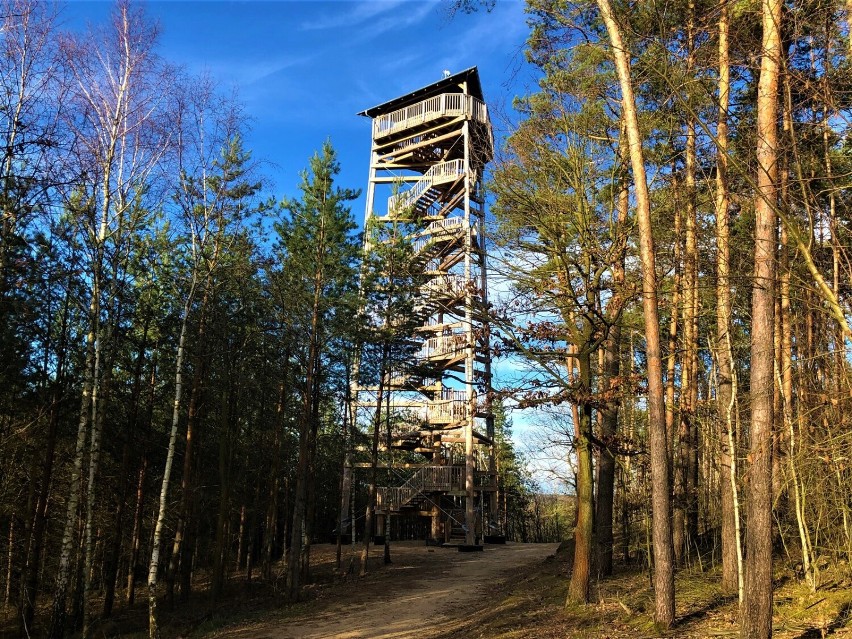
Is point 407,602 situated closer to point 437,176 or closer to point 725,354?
point 725,354

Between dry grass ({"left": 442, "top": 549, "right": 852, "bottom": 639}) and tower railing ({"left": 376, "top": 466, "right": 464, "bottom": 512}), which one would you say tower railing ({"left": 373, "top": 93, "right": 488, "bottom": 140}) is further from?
dry grass ({"left": 442, "top": 549, "right": 852, "bottom": 639})

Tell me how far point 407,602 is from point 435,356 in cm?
1143

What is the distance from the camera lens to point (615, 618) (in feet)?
28.4

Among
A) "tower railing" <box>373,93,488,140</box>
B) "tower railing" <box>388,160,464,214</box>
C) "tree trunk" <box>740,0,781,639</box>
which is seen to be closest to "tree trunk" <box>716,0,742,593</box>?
"tree trunk" <box>740,0,781,639</box>

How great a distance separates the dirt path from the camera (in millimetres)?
11109

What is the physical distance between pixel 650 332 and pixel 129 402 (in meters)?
14.2

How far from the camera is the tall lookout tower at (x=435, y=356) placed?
2297 centimetres

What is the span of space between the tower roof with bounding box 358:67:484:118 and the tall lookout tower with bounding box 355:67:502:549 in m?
0.05

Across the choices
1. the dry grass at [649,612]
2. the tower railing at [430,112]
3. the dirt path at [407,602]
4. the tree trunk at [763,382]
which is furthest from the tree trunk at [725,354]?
the tower railing at [430,112]

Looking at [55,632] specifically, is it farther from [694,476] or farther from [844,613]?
[694,476]

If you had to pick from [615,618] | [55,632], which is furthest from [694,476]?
[55,632]

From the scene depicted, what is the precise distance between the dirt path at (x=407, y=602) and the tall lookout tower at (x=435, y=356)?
3545mm

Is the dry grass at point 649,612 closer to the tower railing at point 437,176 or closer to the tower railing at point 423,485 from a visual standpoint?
the tower railing at point 423,485

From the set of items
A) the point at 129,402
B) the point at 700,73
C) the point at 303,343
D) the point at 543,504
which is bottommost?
the point at 543,504
